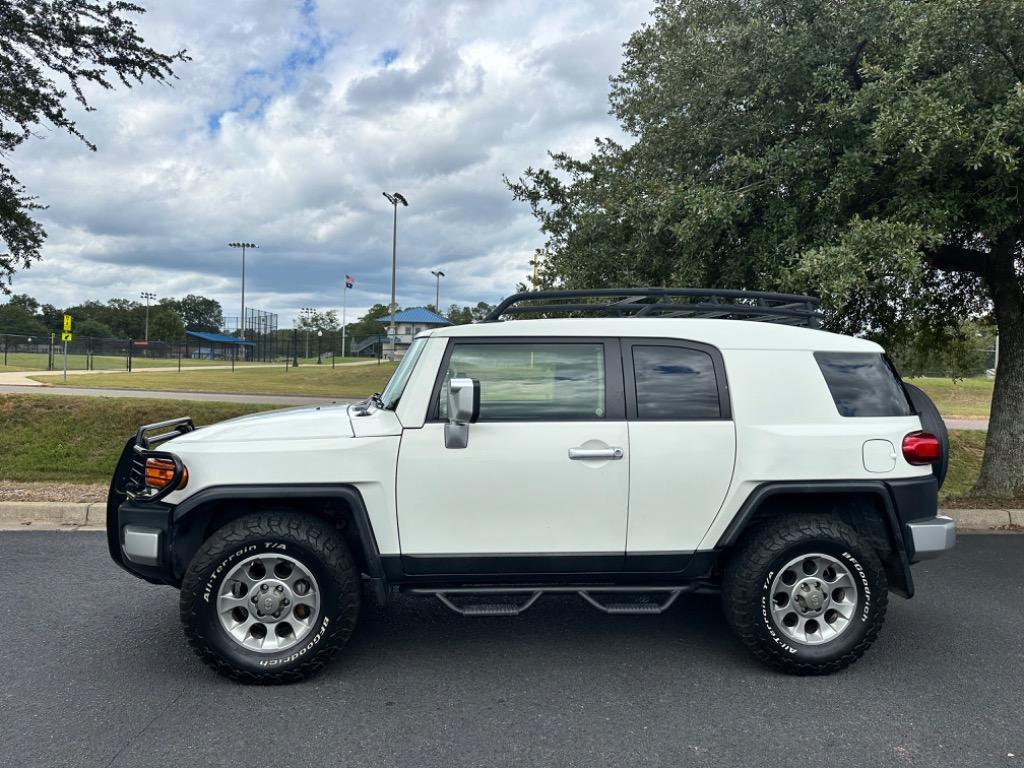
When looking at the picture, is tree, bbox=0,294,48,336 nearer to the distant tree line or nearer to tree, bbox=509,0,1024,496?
the distant tree line

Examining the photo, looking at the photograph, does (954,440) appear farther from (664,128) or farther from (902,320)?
(664,128)

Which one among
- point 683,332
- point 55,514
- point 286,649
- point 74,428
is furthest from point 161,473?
point 74,428

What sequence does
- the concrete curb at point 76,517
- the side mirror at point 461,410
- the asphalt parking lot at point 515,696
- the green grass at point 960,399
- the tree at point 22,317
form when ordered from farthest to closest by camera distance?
1. the tree at point 22,317
2. the green grass at point 960,399
3. the concrete curb at point 76,517
4. the side mirror at point 461,410
5. the asphalt parking lot at point 515,696

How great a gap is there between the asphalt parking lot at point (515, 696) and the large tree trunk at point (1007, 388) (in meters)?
4.65

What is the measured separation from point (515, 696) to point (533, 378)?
1.55m

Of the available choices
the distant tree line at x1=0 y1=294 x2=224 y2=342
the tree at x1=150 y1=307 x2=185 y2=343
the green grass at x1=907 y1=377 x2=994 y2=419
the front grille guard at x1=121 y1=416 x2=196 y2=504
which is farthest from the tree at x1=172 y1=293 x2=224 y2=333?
the front grille guard at x1=121 y1=416 x2=196 y2=504

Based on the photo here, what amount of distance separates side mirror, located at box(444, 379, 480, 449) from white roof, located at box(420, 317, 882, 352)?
0.44m

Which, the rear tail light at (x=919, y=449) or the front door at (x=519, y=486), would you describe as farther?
the rear tail light at (x=919, y=449)

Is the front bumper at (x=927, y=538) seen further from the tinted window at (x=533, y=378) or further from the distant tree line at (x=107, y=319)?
the distant tree line at (x=107, y=319)

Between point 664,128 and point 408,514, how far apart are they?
6.80 meters

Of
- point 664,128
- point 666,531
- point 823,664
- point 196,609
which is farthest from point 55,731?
point 664,128

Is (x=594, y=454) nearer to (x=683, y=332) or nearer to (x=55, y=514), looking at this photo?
(x=683, y=332)

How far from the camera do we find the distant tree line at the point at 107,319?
92.9m

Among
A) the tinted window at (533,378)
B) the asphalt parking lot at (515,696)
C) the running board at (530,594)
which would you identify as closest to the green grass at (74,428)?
the asphalt parking lot at (515,696)
